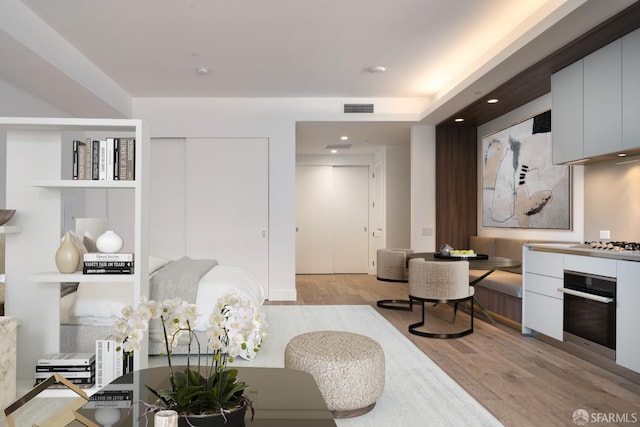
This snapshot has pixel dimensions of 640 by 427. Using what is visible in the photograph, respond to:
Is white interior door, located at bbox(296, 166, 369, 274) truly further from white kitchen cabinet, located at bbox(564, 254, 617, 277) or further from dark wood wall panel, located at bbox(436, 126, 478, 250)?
white kitchen cabinet, located at bbox(564, 254, 617, 277)

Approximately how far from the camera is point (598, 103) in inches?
133

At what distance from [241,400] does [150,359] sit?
223 centimetres

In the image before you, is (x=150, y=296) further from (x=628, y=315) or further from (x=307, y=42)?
(x=628, y=315)

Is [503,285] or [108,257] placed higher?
[108,257]

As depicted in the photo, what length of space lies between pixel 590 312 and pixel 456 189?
3.22 meters

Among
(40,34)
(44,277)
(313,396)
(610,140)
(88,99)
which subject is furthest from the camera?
(88,99)

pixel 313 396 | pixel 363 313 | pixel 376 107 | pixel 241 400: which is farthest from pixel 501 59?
pixel 241 400

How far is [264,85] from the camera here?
5.54 metres

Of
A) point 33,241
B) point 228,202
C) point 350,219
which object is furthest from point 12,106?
point 350,219

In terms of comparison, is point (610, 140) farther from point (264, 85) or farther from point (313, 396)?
point (264, 85)

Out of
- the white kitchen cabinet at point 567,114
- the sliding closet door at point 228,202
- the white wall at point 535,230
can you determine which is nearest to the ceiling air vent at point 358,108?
the sliding closet door at point 228,202

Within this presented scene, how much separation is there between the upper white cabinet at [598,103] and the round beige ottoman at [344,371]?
2.37 meters

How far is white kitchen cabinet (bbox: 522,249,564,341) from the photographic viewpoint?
3633 mm

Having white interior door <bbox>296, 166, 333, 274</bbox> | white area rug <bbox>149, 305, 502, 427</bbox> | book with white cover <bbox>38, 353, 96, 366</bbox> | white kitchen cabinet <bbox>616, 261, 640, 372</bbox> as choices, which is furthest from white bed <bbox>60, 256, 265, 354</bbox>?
white interior door <bbox>296, 166, 333, 274</bbox>
